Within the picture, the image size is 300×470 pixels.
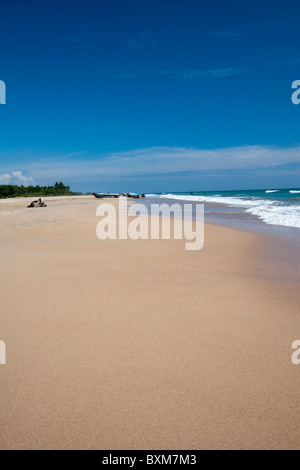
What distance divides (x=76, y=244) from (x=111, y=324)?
4.18m

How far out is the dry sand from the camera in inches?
64.6

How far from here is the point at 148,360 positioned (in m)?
2.24

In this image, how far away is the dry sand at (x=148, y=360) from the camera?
1641 mm

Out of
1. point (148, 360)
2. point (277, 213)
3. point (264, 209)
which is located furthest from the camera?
point (264, 209)

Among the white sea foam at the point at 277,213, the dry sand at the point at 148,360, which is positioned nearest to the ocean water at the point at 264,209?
the white sea foam at the point at 277,213
